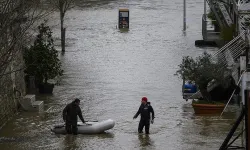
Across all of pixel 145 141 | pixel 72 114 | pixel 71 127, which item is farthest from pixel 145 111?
pixel 71 127

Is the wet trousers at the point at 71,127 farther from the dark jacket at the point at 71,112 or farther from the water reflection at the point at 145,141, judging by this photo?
the water reflection at the point at 145,141

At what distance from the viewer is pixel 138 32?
56625mm

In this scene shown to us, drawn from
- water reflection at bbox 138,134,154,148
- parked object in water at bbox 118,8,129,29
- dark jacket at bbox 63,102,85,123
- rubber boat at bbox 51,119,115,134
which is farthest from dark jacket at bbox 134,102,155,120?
parked object in water at bbox 118,8,129,29

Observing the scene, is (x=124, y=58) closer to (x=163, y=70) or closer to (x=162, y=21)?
(x=163, y=70)

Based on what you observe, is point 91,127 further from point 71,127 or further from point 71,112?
point 71,112

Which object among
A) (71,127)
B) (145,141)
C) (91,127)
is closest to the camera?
(145,141)

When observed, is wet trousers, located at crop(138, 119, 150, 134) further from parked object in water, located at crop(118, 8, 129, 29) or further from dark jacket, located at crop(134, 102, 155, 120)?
parked object in water, located at crop(118, 8, 129, 29)

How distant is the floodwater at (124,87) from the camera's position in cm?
2638

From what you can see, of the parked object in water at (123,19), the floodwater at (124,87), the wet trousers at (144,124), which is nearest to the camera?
the floodwater at (124,87)

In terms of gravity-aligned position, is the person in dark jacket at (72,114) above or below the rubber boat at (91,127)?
above

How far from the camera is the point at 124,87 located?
37.8 meters

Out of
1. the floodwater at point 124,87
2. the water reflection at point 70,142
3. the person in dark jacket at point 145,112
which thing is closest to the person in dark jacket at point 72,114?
the water reflection at point 70,142

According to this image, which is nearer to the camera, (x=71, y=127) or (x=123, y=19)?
(x=71, y=127)

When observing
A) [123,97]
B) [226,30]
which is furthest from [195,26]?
[123,97]
